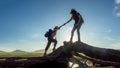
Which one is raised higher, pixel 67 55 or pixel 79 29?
pixel 79 29

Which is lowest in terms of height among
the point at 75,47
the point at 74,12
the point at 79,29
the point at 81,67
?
the point at 81,67

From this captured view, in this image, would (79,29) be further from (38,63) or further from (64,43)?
(38,63)

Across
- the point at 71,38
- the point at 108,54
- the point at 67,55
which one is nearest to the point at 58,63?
the point at 67,55

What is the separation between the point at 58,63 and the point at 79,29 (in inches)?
116

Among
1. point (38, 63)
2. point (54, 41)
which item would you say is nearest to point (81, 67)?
point (38, 63)

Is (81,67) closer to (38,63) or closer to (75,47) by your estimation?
(75,47)

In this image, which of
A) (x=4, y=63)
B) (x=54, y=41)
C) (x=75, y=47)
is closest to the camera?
(x=4, y=63)

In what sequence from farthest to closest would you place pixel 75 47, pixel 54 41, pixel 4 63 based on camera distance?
pixel 54 41, pixel 75 47, pixel 4 63

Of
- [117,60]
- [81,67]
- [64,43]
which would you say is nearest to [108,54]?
[117,60]

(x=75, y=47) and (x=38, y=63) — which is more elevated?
(x=75, y=47)

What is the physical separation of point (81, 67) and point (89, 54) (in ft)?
3.76

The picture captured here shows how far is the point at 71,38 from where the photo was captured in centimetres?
1658

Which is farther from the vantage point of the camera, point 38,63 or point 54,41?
point 54,41

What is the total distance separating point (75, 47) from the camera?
16031 millimetres
